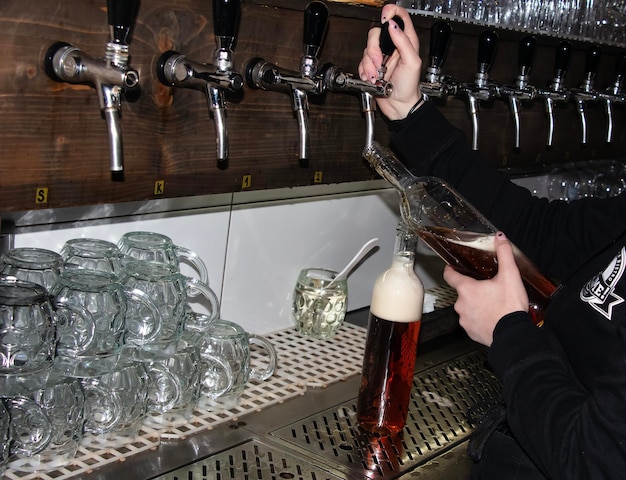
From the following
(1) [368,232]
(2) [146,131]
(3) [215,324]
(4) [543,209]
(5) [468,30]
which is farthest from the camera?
(1) [368,232]

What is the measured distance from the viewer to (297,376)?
2059 millimetres

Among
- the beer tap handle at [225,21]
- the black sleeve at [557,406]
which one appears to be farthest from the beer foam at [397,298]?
the beer tap handle at [225,21]

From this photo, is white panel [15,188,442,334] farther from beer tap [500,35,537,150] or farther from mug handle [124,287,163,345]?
beer tap [500,35,537,150]

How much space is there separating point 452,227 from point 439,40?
0.45m

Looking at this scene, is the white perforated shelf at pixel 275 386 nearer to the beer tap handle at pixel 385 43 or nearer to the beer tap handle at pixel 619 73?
the beer tap handle at pixel 385 43

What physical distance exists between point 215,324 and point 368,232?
85 centimetres

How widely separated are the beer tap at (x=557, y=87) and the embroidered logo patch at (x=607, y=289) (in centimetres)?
86

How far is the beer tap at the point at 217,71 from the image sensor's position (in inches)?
57.2

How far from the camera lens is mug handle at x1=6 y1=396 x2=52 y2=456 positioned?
55.7 inches

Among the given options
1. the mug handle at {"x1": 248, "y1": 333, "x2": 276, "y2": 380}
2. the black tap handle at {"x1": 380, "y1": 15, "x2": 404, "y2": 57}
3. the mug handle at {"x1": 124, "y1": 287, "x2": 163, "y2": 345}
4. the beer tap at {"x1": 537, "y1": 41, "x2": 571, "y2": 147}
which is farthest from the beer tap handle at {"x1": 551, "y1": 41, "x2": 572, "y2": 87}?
the mug handle at {"x1": 124, "y1": 287, "x2": 163, "y2": 345}

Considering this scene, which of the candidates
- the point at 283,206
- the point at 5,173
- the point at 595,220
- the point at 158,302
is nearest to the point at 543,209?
the point at 595,220

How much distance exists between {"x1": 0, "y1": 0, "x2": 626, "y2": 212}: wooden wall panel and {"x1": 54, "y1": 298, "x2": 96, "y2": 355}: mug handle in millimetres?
179

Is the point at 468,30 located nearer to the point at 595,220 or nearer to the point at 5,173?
the point at 595,220

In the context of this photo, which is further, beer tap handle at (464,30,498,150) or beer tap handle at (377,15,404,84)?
beer tap handle at (464,30,498,150)
